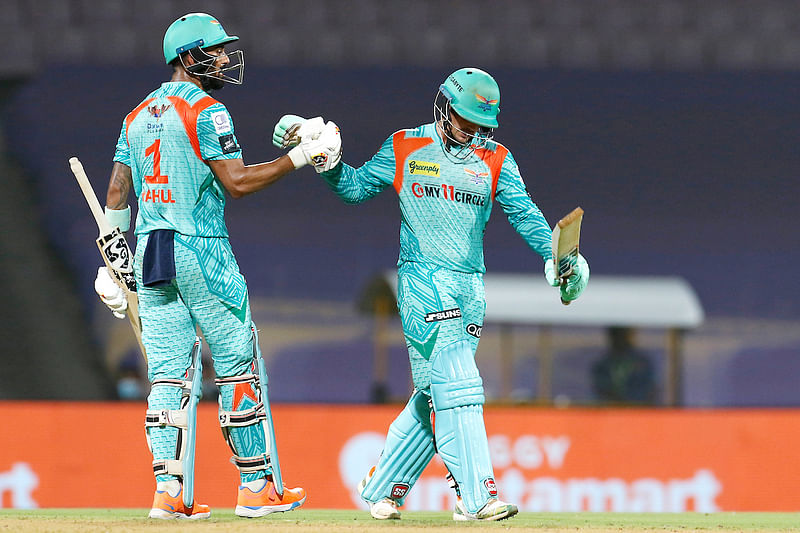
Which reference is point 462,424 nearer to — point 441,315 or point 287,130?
point 441,315

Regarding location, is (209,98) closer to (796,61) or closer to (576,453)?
(576,453)

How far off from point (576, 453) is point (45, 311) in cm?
534

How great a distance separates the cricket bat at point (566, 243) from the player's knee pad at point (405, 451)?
720 mm

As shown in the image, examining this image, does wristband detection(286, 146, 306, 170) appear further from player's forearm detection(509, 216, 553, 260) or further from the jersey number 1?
player's forearm detection(509, 216, 553, 260)

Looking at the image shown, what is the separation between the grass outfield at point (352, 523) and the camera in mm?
4754

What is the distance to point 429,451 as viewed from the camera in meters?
5.32

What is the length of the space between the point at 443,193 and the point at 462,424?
0.86 metres

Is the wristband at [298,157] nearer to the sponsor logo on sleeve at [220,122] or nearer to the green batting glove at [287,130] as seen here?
the green batting glove at [287,130]

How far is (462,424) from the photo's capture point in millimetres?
5062

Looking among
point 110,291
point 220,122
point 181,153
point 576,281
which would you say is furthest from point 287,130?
point 576,281

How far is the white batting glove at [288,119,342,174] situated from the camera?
502 centimetres

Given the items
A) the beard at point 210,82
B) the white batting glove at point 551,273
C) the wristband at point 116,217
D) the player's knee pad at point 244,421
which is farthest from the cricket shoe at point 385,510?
the beard at point 210,82

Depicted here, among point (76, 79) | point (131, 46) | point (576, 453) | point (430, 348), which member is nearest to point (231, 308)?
point (430, 348)

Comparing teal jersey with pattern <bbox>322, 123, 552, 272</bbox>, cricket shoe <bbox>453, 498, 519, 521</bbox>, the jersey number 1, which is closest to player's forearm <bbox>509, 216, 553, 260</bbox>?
teal jersey with pattern <bbox>322, 123, 552, 272</bbox>
